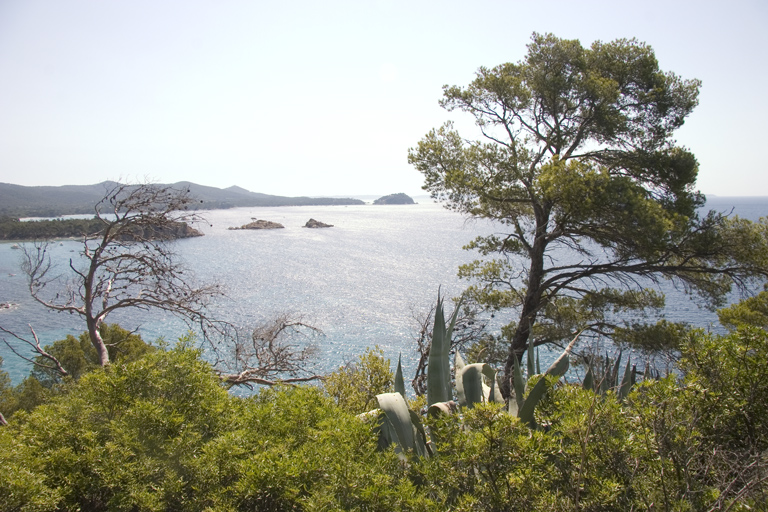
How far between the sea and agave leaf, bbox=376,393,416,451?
19.5 feet

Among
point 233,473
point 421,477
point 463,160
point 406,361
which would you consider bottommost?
point 406,361

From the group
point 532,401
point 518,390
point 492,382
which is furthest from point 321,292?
point 532,401

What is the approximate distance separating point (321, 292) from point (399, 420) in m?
33.0

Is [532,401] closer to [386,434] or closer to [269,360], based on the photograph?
[386,434]

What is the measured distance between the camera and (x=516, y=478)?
258cm

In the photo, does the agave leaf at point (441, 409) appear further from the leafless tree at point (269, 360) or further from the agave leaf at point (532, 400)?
the leafless tree at point (269, 360)

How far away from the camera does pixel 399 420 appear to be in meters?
3.74

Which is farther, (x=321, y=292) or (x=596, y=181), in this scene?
(x=321, y=292)

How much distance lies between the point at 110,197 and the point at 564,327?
32.7ft

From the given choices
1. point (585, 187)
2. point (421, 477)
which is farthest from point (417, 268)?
point (421, 477)

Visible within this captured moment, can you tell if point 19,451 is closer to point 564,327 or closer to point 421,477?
point 421,477

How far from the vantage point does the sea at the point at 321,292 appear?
24062 millimetres

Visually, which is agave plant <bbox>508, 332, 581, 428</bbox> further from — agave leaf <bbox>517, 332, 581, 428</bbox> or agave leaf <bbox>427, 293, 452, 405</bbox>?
agave leaf <bbox>427, 293, 452, 405</bbox>

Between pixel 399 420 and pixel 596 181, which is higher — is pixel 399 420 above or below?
below
